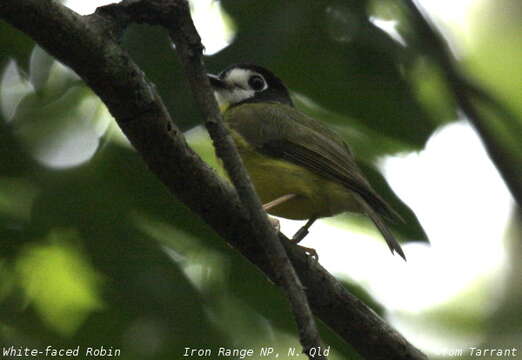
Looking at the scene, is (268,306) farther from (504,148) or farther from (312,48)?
(504,148)

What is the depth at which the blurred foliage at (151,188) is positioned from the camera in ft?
13.7

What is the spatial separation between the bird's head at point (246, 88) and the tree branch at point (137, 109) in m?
2.99

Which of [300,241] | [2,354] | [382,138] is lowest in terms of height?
[2,354]

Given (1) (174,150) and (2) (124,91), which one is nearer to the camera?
(2) (124,91)

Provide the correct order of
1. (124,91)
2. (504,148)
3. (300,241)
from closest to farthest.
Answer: (504,148)
(124,91)
(300,241)

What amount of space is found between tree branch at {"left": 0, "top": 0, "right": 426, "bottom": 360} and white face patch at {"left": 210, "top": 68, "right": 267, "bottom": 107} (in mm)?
3032

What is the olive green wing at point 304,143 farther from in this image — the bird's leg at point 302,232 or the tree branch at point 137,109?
the tree branch at point 137,109

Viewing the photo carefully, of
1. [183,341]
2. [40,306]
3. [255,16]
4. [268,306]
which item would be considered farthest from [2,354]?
[255,16]

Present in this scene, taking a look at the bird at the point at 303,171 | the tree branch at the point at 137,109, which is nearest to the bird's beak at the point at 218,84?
the bird at the point at 303,171

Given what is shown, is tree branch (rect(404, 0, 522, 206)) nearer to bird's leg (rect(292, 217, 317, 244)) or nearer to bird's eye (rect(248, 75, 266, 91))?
bird's leg (rect(292, 217, 317, 244))

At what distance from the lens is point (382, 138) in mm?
4531

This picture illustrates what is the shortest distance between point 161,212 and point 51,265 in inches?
24.6

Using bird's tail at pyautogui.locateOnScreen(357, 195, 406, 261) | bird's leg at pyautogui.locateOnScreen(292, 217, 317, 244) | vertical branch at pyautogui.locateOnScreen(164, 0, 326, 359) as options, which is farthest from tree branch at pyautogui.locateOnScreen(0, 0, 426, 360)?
bird's leg at pyautogui.locateOnScreen(292, 217, 317, 244)

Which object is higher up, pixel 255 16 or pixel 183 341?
pixel 255 16
